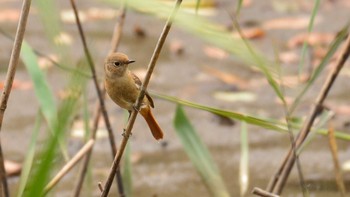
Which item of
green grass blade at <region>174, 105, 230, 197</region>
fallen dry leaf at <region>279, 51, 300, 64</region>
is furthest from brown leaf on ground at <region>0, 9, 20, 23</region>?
green grass blade at <region>174, 105, 230, 197</region>

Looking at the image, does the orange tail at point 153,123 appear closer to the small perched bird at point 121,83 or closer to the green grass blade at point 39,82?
the small perched bird at point 121,83

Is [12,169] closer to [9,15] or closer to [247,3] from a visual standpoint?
[9,15]

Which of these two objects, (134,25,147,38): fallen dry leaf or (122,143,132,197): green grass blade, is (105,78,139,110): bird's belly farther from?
(134,25,147,38): fallen dry leaf

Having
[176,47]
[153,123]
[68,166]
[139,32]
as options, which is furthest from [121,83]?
[139,32]

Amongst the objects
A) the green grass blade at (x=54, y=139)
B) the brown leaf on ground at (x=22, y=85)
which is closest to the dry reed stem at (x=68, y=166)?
the green grass blade at (x=54, y=139)

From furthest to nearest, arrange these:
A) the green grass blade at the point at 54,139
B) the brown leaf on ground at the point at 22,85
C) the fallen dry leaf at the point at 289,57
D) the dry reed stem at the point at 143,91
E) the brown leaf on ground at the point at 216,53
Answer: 1. the brown leaf on ground at the point at 216,53
2. the fallen dry leaf at the point at 289,57
3. the brown leaf on ground at the point at 22,85
4. the dry reed stem at the point at 143,91
5. the green grass blade at the point at 54,139
